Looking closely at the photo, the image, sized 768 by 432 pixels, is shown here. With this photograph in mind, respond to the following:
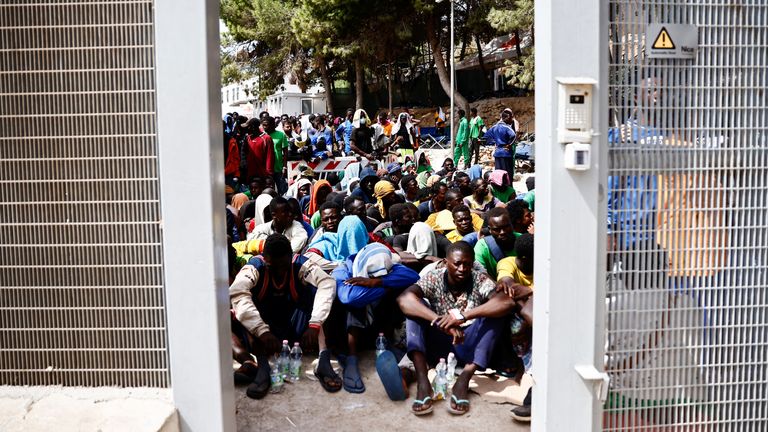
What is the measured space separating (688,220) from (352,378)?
100 inches

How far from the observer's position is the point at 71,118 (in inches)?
123

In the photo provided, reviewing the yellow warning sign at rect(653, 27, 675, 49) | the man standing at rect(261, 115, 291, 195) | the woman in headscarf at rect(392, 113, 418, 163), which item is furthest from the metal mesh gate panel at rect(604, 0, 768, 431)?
the woman in headscarf at rect(392, 113, 418, 163)

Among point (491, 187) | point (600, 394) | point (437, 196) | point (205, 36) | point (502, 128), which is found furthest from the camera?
A: point (502, 128)

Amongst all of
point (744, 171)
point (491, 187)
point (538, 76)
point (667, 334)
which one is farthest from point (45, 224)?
point (491, 187)

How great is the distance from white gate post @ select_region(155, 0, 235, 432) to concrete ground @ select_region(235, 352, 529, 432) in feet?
Answer: 3.64

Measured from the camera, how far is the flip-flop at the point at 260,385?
4.54 m

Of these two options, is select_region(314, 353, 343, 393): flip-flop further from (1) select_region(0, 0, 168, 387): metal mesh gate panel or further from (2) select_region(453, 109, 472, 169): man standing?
(2) select_region(453, 109, 472, 169): man standing

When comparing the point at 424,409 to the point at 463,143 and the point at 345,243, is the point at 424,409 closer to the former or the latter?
the point at 345,243

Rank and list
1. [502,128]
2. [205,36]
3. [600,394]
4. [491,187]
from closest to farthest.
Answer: [205,36], [600,394], [491,187], [502,128]

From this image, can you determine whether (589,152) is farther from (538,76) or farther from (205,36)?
(205,36)

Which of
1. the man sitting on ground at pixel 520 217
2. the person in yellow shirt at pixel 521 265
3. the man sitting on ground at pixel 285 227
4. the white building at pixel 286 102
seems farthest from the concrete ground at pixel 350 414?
the white building at pixel 286 102

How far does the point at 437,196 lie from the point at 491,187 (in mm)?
1520

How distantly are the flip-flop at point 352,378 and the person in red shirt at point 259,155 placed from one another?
6.81 meters

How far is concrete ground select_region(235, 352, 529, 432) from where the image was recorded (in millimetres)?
4254
